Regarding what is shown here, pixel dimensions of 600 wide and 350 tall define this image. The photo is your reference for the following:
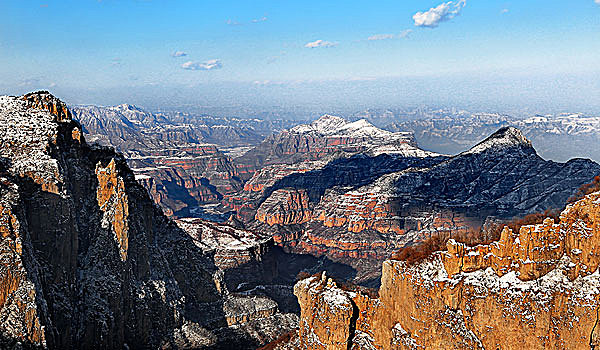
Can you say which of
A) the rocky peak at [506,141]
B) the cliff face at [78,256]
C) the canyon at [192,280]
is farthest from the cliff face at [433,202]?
the cliff face at [78,256]

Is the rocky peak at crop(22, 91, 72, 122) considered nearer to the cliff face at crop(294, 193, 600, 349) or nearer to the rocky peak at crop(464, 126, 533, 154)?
the cliff face at crop(294, 193, 600, 349)

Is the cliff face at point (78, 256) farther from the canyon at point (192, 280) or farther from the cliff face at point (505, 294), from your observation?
the cliff face at point (505, 294)

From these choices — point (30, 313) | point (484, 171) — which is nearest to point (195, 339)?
point (30, 313)

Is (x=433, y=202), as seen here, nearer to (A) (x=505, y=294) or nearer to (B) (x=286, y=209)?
(B) (x=286, y=209)

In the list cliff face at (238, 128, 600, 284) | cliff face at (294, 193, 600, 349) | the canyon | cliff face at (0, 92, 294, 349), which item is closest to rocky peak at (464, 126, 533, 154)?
cliff face at (238, 128, 600, 284)

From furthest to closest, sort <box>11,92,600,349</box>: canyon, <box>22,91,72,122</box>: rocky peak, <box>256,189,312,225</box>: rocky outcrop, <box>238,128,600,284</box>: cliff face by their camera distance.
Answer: <box>256,189,312,225</box>: rocky outcrop → <box>238,128,600,284</box>: cliff face → <box>22,91,72,122</box>: rocky peak → <box>11,92,600,349</box>: canyon

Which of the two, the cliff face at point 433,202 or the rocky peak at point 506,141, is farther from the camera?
the rocky peak at point 506,141
